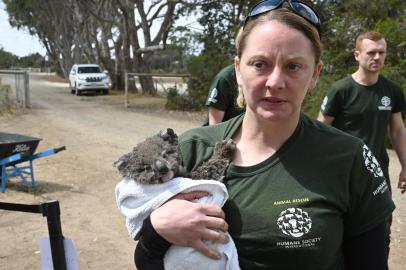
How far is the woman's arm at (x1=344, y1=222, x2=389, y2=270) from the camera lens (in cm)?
182

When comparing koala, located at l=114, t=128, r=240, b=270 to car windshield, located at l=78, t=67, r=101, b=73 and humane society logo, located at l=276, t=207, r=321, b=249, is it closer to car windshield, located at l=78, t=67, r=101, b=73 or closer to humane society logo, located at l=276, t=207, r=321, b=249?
humane society logo, located at l=276, t=207, r=321, b=249

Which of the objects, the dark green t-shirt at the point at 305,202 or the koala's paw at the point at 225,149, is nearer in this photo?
the dark green t-shirt at the point at 305,202

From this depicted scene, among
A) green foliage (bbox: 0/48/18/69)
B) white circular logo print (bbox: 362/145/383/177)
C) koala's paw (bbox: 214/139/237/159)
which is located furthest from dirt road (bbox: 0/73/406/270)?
green foliage (bbox: 0/48/18/69)

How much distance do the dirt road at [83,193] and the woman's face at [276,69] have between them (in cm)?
376

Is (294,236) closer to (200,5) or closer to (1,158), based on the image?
(1,158)

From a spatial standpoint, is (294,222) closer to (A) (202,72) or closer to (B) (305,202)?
(B) (305,202)

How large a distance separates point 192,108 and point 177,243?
17552 mm

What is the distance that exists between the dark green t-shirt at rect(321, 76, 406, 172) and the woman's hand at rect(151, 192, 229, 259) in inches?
121

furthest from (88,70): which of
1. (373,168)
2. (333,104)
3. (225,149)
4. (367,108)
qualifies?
(373,168)

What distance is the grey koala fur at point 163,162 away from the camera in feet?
5.64

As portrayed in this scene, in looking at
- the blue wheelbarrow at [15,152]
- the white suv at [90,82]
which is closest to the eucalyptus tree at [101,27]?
the white suv at [90,82]

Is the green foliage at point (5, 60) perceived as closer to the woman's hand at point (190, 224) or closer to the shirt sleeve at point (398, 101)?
the shirt sleeve at point (398, 101)

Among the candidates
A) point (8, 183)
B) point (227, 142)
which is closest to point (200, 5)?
point (8, 183)

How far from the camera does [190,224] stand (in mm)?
1691
